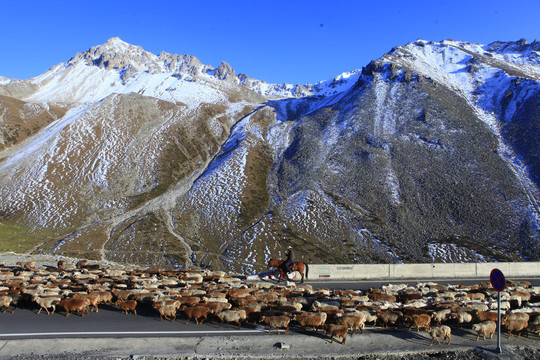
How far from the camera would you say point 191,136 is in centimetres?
11019

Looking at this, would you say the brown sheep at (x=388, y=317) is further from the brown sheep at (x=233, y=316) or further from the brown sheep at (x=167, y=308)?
the brown sheep at (x=167, y=308)

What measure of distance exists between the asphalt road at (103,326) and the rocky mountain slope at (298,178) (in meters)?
35.7

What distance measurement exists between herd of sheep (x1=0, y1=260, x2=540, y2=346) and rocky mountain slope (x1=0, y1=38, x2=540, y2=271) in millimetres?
32211

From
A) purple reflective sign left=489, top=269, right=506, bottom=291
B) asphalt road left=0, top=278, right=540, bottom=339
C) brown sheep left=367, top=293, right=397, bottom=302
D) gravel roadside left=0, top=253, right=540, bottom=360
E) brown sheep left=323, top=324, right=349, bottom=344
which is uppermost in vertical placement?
purple reflective sign left=489, top=269, right=506, bottom=291

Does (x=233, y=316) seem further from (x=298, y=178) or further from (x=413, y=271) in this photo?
(x=298, y=178)

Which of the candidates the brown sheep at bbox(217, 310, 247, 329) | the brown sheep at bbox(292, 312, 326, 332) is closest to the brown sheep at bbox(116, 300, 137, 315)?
the brown sheep at bbox(217, 310, 247, 329)

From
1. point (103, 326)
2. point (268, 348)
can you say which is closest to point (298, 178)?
point (103, 326)

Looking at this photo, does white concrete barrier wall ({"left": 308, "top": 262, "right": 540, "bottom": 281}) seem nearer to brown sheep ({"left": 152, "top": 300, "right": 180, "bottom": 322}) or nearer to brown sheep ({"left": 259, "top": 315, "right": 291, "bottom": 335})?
brown sheep ({"left": 259, "top": 315, "right": 291, "bottom": 335})

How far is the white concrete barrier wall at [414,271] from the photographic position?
1079 inches

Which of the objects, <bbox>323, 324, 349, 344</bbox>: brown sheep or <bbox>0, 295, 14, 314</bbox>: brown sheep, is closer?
<bbox>323, 324, 349, 344</bbox>: brown sheep

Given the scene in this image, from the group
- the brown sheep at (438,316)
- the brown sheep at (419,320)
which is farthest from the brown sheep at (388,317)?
the brown sheep at (438,316)

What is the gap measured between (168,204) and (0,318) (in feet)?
188

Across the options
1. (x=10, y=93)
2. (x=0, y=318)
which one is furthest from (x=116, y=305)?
(x=10, y=93)

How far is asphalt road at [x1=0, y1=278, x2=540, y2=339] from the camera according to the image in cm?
1378
